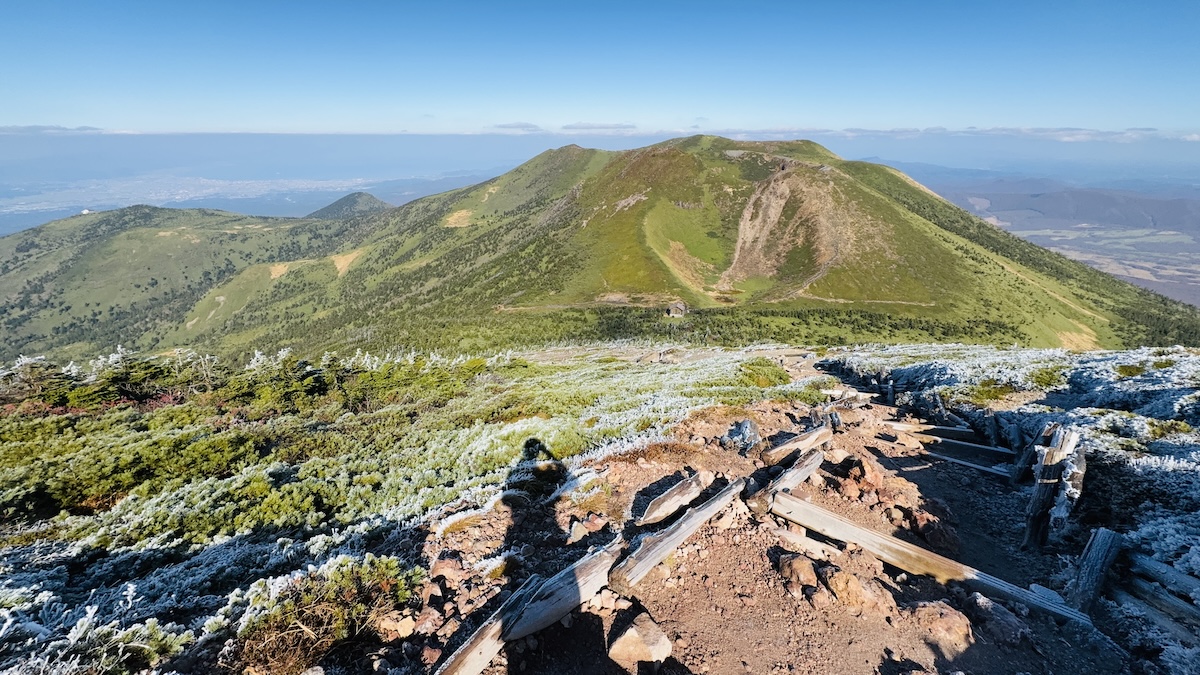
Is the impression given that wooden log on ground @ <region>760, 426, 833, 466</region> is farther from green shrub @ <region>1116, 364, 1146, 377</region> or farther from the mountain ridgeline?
the mountain ridgeline

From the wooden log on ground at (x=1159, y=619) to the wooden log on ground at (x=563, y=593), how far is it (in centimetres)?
917

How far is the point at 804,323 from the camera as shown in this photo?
102m

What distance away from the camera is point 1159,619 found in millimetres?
7887

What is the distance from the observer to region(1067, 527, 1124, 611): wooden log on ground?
852 centimetres

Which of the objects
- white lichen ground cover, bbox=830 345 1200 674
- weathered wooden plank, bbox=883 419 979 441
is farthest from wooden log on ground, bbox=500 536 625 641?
weathered wooden plank, bbox=883 419 979 441

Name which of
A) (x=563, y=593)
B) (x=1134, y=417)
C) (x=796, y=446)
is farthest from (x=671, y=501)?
(x=1134, y=417)

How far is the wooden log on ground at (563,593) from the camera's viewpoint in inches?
289

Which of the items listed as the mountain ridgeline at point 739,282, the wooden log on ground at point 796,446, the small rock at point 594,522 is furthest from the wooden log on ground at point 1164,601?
the mountain ridgeline at point 739,282

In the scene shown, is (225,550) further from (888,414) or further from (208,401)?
(888,414)

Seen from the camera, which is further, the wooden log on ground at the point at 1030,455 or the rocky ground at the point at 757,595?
the wooden log on ground at the point at 1030,455

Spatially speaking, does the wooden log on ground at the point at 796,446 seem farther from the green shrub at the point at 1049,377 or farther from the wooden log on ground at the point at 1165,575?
the green shrub at the point at 1049,377

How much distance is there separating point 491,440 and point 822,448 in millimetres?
11086

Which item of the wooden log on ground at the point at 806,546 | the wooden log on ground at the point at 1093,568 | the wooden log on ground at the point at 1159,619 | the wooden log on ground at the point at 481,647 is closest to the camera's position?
the wooden log on ground at the point at 481,647

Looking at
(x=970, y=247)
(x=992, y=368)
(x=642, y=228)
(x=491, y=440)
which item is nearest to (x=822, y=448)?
(x=491, y=440)
